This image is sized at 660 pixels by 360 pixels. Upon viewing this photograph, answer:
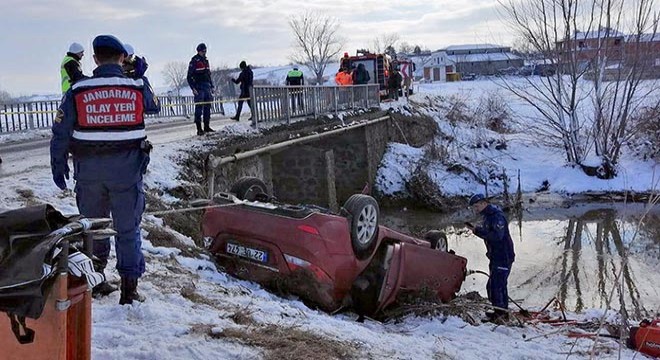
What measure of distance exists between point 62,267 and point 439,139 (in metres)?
25.0

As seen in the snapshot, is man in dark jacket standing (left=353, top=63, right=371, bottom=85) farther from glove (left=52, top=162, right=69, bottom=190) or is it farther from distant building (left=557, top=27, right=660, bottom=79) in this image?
glove (left=52, top=162, right=69, bottom=190)

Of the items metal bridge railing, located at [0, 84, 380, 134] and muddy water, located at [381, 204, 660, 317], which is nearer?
muddy water, located at [381, 204, 660, 317]

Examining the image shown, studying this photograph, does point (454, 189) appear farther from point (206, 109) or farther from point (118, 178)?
point (118, 178)

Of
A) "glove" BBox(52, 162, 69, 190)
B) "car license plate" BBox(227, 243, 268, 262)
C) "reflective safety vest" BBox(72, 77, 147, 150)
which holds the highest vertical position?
"reflective safety vest" BBox(72, 77, 147, 150)

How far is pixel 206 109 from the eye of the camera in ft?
42.9

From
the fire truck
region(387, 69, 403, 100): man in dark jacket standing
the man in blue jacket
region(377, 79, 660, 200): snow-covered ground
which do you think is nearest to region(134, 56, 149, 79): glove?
the man in blue jacket

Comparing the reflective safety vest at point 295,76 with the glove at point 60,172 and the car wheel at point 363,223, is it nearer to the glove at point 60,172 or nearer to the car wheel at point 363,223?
the car wheel at point 363,223

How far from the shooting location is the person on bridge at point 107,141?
3939mm

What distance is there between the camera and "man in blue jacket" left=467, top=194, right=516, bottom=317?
775 cm

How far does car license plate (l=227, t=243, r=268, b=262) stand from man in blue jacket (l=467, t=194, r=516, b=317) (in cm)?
300

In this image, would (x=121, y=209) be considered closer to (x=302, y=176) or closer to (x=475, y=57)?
(x=302, y=176)

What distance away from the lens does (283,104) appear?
49.5 feet

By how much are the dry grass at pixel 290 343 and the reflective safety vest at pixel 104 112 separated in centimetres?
136

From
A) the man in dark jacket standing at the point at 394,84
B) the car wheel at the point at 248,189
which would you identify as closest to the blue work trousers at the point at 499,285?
the car wheel at the point at 248,189
